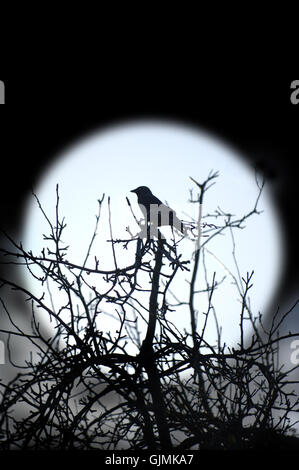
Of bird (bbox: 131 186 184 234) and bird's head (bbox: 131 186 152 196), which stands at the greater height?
bird's head (bbox: 131 186 152 196)

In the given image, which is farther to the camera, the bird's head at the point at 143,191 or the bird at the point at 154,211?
the bird's head at the point at 143,191

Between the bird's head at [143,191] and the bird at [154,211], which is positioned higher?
the bird's head at [143,191]

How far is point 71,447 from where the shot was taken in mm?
2742

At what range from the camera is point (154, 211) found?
15.3 ft

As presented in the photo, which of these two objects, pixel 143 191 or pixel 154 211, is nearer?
pixel 154 211

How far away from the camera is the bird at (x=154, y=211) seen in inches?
158

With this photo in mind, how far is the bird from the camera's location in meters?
4.02

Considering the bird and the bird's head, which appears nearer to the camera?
the bird

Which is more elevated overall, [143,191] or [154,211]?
[143,191]
